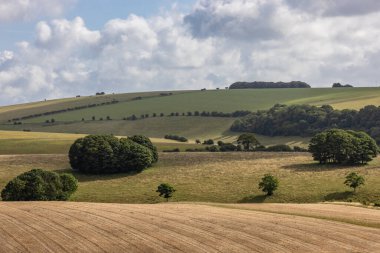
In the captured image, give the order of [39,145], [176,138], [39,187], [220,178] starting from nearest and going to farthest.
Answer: [39,187] → [220,178] → [39,145] → [176,138]

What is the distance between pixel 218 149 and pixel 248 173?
41033mm

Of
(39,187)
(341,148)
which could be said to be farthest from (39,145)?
(341,148)

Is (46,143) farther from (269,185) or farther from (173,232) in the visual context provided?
(173,232)

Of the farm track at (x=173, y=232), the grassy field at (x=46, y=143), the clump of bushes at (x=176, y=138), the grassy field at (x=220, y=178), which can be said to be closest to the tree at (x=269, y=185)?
Answer: the grassy field at (x=220, y=178)

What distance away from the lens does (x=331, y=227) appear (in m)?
45.9

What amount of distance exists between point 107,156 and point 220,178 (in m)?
26.7

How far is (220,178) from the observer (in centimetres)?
10462

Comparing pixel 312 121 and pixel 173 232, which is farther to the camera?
pixel 312 121

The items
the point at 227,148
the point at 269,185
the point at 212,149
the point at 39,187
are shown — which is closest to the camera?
the point at 39,187

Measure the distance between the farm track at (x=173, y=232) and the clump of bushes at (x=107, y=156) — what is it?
59.9 metres

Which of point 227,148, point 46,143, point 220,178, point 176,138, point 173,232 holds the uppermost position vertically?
point 46,143

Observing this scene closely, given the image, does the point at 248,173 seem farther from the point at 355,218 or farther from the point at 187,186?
the point at 355,218

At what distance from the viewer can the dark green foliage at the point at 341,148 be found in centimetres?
11731

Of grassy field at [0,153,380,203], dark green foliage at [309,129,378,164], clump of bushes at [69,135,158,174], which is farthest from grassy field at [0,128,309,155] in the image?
dark green foliage at [309,129,378,164]
